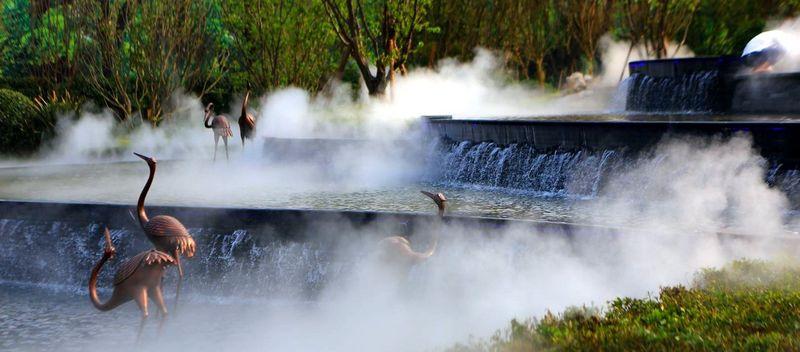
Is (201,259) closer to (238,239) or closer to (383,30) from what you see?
(238,239)

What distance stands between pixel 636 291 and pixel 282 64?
57.8ft

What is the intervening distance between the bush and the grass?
18.5 m

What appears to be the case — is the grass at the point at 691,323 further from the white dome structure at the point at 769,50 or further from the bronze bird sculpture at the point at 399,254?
the white dome structure at the point at 769,50

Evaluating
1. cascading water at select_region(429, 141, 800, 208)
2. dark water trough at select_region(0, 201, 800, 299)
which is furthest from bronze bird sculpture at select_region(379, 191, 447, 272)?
cascading water at select_region(429, 141, 800, 208)

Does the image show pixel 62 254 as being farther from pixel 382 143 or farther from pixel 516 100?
pixel 516 100

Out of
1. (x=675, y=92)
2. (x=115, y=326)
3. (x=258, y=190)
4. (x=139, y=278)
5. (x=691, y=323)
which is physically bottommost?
(x=115, y=326)

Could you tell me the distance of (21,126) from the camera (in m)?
22.1

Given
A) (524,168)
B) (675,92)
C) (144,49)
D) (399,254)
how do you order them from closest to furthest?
(399,254)
(524,168)
(675,92)
(144,49)

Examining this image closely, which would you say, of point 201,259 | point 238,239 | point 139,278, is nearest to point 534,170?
point 238,239

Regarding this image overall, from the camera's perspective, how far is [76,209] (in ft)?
37.8

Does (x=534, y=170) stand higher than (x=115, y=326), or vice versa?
(x=534, y=170)

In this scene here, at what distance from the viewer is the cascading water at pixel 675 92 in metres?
18.1

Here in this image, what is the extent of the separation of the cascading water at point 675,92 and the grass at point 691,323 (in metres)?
11.8

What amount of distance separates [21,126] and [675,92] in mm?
14903
